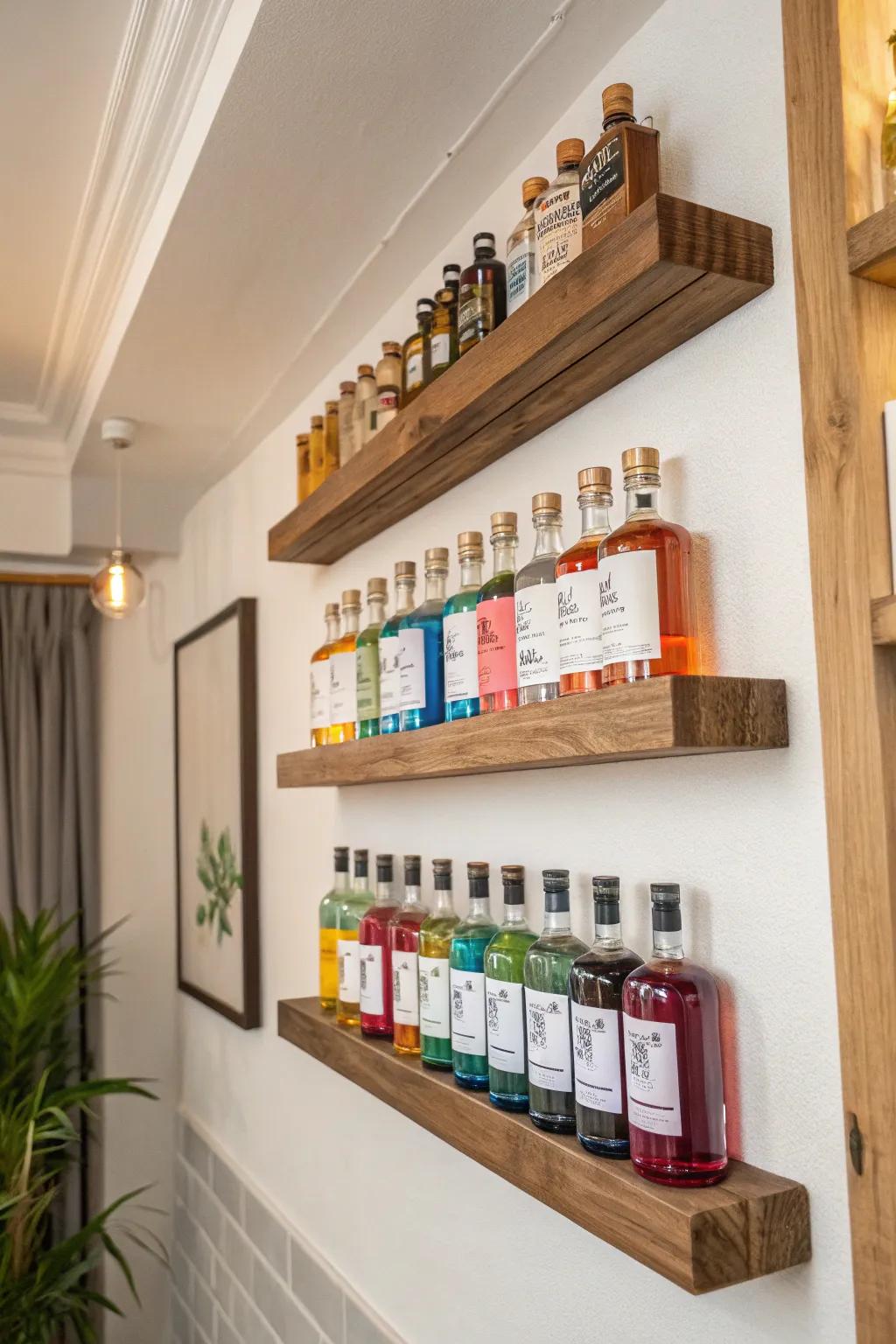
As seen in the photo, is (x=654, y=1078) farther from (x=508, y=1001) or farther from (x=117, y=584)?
(x=117, y=584)

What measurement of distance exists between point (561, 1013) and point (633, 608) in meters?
0.41

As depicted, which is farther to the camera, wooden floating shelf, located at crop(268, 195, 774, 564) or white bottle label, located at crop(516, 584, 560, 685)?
white bottle label, located at crop(516, 584, 560, 685)

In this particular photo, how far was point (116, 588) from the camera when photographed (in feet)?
7.79

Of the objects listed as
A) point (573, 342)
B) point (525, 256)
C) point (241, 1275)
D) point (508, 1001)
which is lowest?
point (241, 1275)

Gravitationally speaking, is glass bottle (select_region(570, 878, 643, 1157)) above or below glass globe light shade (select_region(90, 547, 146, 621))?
below

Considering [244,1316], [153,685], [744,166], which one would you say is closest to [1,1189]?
[244,1316]

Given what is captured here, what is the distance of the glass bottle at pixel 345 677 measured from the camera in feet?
5.19

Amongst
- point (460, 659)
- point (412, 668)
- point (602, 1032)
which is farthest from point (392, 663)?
point (602, 1032)

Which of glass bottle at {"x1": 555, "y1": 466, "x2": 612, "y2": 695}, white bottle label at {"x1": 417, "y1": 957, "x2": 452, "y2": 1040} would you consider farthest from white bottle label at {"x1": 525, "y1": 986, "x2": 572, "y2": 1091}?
glass bottle at {"x1": 555, "y1": 466, "x2": 612, "y2": 695}

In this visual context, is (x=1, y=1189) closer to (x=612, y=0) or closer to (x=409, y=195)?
(x=409, y=195)

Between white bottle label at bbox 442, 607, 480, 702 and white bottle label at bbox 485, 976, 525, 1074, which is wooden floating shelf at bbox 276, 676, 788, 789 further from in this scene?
white bottle label at bbox 485, 976, 525, 1074

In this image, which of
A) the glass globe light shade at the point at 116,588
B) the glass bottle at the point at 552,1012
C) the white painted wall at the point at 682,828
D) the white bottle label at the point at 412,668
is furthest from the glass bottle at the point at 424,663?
the glass globe light shade at the point at 116,588

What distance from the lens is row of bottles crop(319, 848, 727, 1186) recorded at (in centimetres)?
93

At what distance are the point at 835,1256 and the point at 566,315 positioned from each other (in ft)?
2.69
